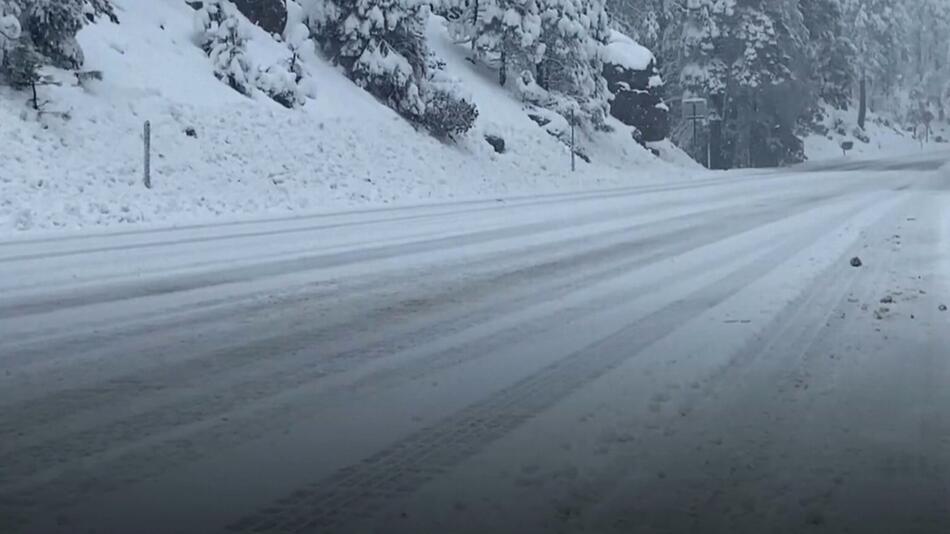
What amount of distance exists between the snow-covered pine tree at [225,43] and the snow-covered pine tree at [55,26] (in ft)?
14.6

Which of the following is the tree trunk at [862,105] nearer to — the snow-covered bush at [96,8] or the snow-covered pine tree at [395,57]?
the snow-covered pine tree at [395,57]

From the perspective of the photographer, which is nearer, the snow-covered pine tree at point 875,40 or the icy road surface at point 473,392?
the icy road surface at point 473,392

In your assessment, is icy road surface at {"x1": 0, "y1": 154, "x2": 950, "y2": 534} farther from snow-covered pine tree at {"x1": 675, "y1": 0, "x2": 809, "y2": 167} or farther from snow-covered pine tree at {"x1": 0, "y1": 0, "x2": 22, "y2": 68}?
snow-covered pine tree at {"x1": 675, "y1": 0, "x2": 809, "y2": 167}

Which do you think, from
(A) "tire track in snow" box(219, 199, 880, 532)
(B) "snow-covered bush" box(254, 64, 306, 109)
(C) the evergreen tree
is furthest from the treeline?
(A) "tire track in snow" box(219, 199, 880, 532)

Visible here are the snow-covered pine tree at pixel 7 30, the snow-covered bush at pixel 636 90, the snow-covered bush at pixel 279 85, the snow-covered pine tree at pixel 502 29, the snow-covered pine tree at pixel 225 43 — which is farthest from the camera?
the snow-covered bush at pixel 636 90

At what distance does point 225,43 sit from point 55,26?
5.72 m

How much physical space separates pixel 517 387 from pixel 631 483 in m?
1.78

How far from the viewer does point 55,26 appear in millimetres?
20125

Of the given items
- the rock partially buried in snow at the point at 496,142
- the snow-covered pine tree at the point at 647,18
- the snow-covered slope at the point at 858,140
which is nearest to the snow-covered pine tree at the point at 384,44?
the rock partially buried in snow at the point at 496,142

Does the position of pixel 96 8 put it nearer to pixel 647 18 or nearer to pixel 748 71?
pixel 748 71

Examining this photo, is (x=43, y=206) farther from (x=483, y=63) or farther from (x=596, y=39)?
(x=596, y=39)

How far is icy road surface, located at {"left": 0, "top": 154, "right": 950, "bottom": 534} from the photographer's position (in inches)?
178

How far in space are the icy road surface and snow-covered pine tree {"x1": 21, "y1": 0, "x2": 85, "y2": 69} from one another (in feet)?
27.3

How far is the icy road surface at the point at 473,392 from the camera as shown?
4.52 meters
